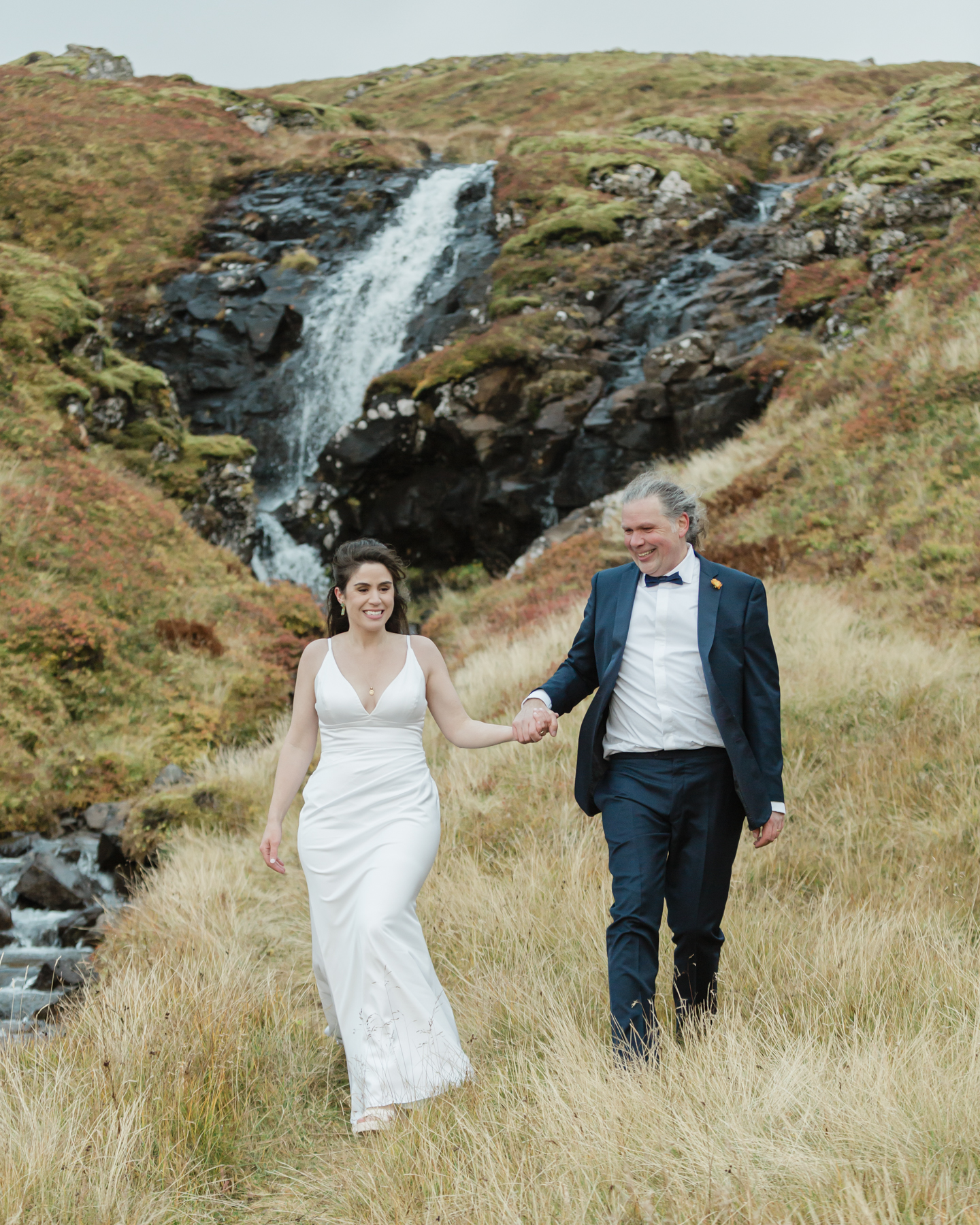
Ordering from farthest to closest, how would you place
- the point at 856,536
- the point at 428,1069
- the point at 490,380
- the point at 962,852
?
the point at 490,380, the point at 856,536, the point at 962,852, the point at 428,1069

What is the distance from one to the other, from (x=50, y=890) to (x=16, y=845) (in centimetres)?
120

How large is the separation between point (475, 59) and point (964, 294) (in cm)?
5929

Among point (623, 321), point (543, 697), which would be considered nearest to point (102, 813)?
point (543, 697)

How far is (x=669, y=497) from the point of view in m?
3.62

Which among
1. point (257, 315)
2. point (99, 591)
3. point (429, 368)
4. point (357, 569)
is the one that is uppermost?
point (257, 315)

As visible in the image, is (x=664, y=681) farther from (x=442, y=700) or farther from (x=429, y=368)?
(x=429, y=368)

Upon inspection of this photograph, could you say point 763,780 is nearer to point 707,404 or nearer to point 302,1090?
point 302,1090

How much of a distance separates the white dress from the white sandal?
0.08 ft

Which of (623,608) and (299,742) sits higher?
(623,608)

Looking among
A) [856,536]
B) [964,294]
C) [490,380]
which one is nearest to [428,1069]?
[856,536]

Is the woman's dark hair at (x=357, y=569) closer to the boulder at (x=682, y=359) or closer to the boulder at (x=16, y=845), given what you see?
the boulder at (x=16, y=845)

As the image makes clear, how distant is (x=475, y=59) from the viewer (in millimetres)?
61719

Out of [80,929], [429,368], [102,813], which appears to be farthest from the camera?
[429,368]

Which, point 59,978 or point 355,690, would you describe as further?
point 59,978
